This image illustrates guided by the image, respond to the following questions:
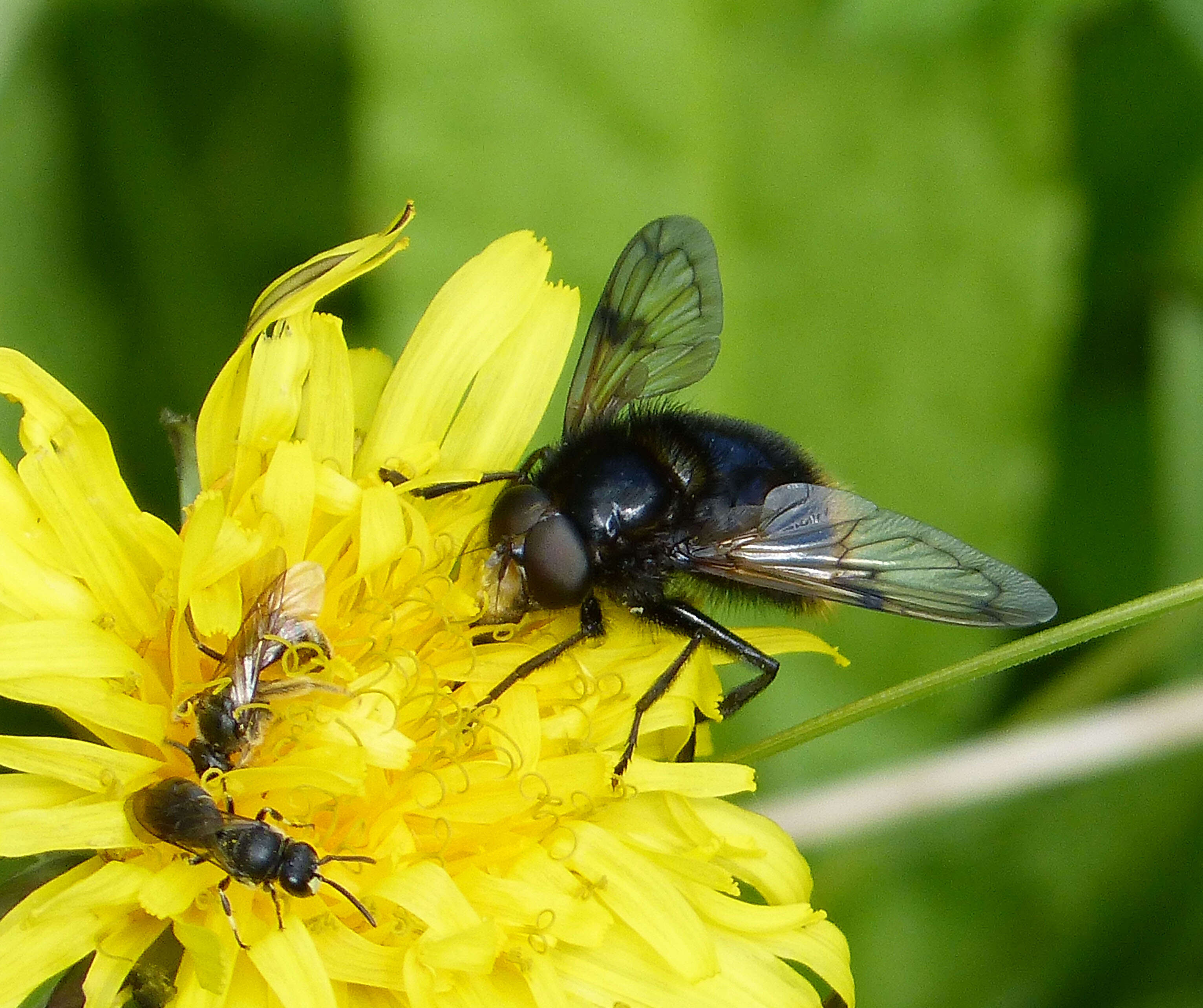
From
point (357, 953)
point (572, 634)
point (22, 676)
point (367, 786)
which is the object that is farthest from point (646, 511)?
point (22, 676)

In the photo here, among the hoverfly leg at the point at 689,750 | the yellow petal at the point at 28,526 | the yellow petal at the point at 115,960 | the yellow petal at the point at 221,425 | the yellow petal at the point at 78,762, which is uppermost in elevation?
the yellow petal at the point at 221,425

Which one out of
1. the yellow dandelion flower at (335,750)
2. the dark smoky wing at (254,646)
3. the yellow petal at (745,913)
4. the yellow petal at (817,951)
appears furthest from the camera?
the yellow petal at (817,951)

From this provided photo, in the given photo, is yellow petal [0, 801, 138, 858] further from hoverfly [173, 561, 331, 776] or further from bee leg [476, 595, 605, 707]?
bee leg [476, 595, 605, 707]

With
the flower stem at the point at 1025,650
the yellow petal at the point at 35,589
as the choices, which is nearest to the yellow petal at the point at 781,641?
the flower stem at the point at 1025,650

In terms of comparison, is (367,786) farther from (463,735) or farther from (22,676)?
(22,676)

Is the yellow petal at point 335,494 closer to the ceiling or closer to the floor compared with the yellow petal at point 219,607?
closer to the ceiling

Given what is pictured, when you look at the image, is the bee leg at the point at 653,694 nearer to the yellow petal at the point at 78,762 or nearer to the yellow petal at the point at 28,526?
the yellow petal at the point at 78,762

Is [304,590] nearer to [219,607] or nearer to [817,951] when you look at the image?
[219,607]
